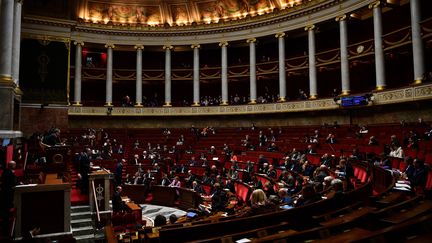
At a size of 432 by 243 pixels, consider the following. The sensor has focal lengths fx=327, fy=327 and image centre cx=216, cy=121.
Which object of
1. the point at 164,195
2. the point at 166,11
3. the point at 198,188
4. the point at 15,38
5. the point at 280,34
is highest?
the point at 166,11

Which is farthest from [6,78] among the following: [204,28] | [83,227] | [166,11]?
[166,11]

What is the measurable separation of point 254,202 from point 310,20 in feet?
67.0

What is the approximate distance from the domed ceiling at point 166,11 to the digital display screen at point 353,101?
37.9 ft

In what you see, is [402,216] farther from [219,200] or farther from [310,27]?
[310,27]

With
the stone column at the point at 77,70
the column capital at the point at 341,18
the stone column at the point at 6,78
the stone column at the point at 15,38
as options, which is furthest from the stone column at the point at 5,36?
the column capital at the point at 341,18

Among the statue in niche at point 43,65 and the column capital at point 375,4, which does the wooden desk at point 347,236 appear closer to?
the column capital at point 375,4

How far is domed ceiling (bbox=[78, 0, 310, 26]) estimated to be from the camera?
2859 centimetres

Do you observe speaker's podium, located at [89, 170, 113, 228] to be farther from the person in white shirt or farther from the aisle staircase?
the person in white shirt

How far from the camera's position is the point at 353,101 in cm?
1992

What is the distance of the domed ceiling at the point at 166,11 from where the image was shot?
2859cm

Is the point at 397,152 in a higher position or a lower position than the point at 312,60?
lower

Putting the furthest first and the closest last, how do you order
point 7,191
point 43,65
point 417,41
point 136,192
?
point 43,65 → point 417,41 → point 136,192 → point 7,191

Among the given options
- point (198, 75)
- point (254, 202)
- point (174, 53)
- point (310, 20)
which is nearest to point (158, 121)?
point (198, 75)

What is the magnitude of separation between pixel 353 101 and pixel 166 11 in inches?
737
